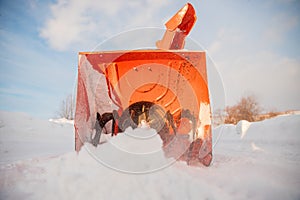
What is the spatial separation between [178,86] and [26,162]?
5.58 ft

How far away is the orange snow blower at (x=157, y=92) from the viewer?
1785mm

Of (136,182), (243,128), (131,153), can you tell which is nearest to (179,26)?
(131,153)

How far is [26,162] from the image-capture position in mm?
1429

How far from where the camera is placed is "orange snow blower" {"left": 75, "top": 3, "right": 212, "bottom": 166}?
1785mm

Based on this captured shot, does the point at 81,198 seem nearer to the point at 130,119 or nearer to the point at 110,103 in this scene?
the point at 110,103

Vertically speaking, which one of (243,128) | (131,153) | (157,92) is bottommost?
(243,128)

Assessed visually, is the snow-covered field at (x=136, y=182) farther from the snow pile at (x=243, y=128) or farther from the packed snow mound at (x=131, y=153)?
the snow pile at (x=243, y=128)

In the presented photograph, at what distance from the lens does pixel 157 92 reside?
2.11 m

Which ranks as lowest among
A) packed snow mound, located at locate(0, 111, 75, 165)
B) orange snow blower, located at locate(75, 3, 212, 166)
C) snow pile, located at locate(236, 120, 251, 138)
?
snow pile, located at locate(236, 120, 251, 138)

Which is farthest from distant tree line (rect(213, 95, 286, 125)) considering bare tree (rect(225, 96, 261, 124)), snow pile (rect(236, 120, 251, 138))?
snow pile (rect(236, 120, 251, 138))

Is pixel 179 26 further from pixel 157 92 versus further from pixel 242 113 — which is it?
pixel 242 113

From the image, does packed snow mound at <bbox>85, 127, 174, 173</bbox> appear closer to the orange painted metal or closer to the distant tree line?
the orange painted metal

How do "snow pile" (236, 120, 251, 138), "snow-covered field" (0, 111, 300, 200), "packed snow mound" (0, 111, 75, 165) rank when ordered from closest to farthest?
"snow-covered field" (0, 111, 300, 200) < "packed snow mound" (0, 111, 75, 165) < "snow pile" (236, 120, 251, 138)

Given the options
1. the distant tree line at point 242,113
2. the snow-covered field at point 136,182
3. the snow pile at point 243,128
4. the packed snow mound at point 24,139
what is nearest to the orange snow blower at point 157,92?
the snow-covered field at point 136,182
